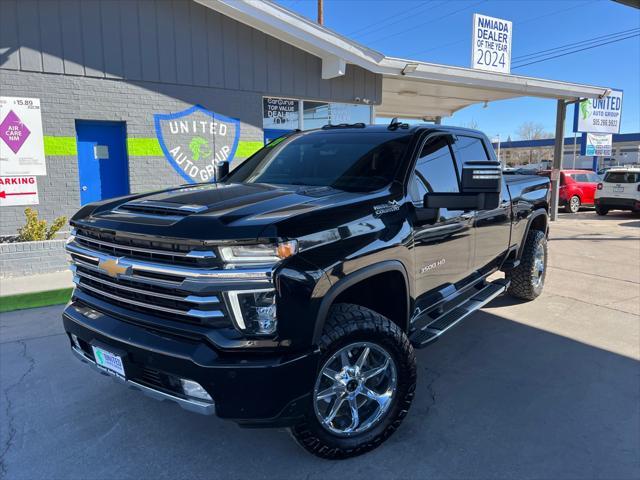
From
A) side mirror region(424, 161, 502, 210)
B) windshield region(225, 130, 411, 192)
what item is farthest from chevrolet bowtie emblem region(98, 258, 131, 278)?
side mirror region(424, 161, 502, 210)

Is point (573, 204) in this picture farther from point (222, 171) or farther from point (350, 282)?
point (350, 282)

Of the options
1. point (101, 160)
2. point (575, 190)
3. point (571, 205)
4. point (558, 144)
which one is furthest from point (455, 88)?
point (101, 160)

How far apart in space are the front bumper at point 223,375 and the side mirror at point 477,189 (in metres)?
1.42

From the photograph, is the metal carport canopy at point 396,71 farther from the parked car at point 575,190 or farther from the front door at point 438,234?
the front door at point 438,234

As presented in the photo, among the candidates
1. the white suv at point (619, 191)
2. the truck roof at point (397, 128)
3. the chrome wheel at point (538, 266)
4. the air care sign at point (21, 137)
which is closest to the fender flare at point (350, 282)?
the truck roof at point (397, 128)

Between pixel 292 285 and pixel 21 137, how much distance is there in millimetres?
7450

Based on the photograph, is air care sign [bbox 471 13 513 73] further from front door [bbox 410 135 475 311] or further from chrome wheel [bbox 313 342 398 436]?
chrome wheel [bbox 313 342 398 436]

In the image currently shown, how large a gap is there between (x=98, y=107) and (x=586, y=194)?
17.0 m

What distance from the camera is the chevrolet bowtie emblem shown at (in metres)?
2.56

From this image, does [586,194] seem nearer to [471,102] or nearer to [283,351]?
[471,102]

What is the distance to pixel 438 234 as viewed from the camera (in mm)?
3496

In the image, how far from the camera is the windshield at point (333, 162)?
335 cm

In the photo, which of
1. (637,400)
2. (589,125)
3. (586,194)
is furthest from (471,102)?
(637,400)

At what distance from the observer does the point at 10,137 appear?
300 inches
